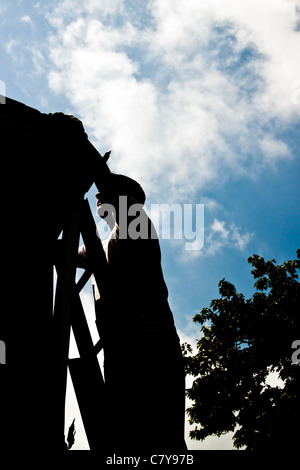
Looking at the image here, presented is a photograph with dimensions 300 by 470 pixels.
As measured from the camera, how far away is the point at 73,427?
2.53m

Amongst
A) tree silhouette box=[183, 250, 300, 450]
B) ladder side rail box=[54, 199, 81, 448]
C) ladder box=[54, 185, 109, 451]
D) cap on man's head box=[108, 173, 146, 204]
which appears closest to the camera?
ladder side rail box=[54, 199, 81, 448]

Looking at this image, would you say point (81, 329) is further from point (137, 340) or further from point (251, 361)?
point (251, 361)

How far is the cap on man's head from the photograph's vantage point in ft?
8.38

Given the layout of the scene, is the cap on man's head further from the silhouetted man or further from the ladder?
the ladder

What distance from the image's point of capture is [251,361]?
1572 centimetres

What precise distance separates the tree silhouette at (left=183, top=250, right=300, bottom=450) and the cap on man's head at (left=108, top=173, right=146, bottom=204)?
13.4 metres

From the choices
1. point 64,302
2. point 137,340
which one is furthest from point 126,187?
point 137,340

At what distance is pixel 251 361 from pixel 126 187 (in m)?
15.7

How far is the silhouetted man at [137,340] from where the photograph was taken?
1.98 m

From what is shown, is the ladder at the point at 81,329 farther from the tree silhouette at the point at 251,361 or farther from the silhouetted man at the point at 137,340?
the tree silhouette at the point at 251,361

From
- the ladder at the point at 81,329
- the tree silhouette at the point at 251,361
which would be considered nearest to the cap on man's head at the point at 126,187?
the ladder at the point at 81,329

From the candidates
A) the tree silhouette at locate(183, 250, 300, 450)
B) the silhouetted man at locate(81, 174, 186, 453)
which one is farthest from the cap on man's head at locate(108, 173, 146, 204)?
the tree silhouette at locate(183, 250, 300, 450)
